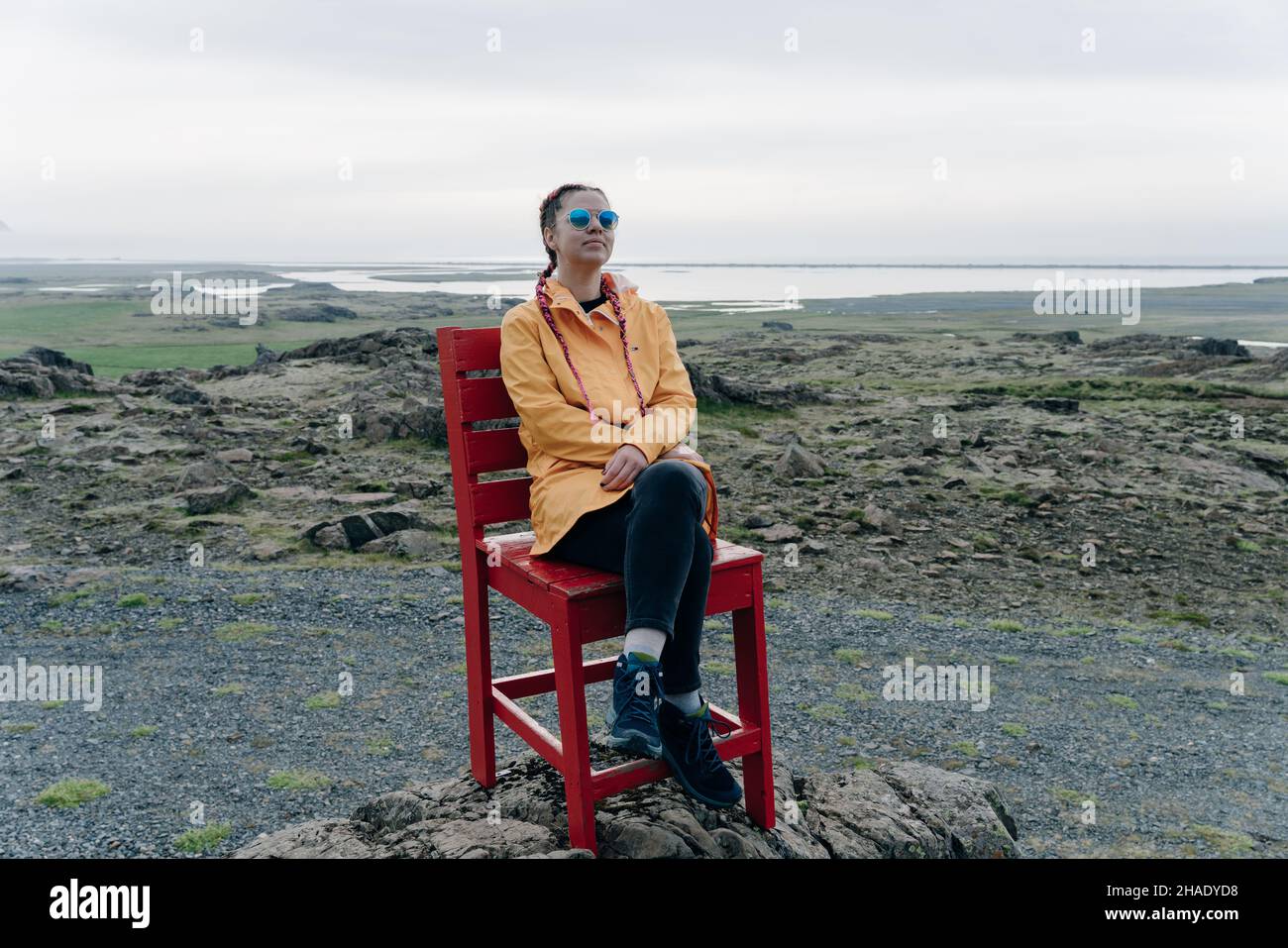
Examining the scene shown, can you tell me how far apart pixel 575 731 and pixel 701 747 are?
1.77ft

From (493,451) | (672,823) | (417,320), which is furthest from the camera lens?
(417,320)

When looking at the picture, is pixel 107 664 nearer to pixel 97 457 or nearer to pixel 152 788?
pixel 152 788

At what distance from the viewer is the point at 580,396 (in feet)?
14.2

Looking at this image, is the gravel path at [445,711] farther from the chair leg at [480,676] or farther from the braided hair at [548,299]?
the braided hair at [548,299]

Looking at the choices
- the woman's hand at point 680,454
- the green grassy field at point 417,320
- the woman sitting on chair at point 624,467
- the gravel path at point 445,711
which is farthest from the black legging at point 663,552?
the green grassy field at point 417,320

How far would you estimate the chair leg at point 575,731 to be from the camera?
380 centimetres

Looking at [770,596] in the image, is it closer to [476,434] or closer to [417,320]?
[476,434]

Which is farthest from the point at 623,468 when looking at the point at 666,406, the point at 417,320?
the point at 417,320

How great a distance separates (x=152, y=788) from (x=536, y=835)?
2770 millimetres

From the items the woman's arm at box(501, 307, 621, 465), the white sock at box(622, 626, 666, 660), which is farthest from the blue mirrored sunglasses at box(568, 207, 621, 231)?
the white sock at box(622, 626, 666, 660)

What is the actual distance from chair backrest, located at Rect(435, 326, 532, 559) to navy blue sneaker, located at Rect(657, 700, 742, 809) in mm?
1108

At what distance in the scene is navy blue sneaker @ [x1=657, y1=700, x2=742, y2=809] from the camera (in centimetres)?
400

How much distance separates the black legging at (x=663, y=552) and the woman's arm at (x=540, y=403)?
296 mm

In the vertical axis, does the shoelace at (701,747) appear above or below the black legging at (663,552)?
below
